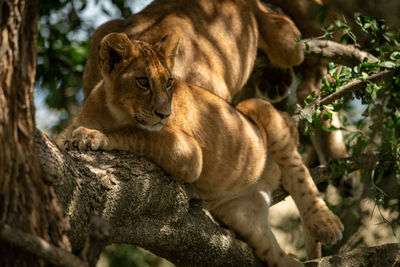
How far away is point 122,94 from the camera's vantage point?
4.47m

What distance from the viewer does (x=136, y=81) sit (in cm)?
438

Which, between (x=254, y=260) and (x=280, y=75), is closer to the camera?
(x=254, y=260)

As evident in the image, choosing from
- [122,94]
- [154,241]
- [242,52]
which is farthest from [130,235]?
[242,52]

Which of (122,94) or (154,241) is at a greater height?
(122,94)

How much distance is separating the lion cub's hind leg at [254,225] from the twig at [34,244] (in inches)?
113

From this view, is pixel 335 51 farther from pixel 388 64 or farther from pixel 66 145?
pixel 66 145

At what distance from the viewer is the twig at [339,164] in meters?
5.85

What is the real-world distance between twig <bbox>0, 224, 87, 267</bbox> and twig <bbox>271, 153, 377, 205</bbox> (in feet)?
11.9

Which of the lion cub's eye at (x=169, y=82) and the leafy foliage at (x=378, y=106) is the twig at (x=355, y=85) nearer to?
the leafy foliage at (x=378, y=106)

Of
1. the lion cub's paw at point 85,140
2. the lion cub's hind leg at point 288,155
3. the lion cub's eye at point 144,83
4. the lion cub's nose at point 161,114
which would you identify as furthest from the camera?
the lion cub's hind leg at point 288,155

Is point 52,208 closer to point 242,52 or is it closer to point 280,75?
point 242,52

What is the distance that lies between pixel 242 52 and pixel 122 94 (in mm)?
2606

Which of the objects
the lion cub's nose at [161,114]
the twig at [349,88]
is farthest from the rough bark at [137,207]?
the twig at [349,88]

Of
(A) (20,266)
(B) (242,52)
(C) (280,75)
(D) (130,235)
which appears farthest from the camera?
(C) (280,75)
